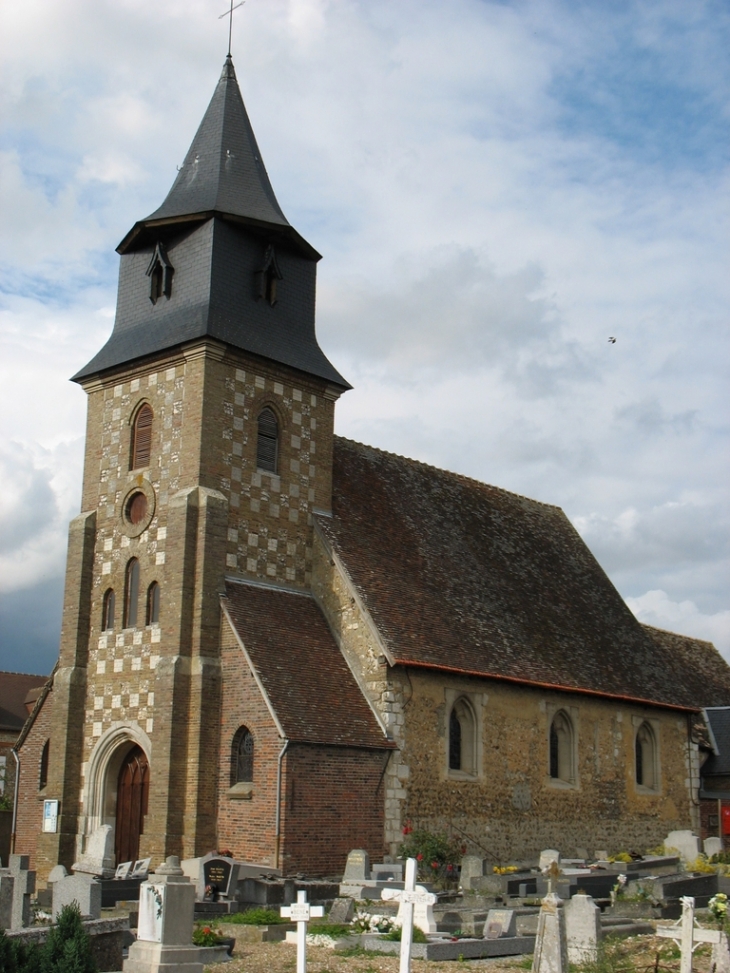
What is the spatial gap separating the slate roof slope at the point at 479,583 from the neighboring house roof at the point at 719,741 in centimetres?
275

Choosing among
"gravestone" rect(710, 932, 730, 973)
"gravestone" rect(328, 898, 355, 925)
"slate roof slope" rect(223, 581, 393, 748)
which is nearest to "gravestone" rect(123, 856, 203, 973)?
"gravestone" rect(328, 898, 355, 925)

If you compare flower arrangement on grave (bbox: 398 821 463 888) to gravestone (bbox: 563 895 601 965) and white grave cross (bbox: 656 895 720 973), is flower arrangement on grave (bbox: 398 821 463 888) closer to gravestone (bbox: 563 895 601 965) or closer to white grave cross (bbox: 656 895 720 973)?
gravestone (bbox: 563 895 601 965)

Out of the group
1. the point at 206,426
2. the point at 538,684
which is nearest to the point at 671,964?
the point at 538,684

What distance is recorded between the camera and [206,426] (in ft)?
81.2

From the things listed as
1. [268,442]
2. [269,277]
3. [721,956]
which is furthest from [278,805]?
[269,277]

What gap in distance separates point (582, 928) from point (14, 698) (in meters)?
47.4

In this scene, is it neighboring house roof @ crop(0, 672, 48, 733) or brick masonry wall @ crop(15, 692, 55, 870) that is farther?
neighboring house roof @ crop(0, 672, 48, 733)

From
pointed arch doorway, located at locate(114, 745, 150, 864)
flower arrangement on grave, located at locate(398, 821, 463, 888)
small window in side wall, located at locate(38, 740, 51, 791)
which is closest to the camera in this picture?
flower arrangement on grave, located at locate(398, 821, 463, 888)

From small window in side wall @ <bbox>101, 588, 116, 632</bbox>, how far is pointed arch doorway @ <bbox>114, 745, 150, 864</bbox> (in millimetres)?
2676

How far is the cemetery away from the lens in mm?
13562

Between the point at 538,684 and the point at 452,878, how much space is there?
5221 mm

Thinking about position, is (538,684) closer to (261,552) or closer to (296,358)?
(261,552)

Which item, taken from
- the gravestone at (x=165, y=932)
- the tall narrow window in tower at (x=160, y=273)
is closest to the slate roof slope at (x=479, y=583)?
the tall narrow window in tower at (x=160, y=273)

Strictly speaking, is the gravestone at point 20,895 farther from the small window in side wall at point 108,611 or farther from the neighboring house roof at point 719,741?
the neighboring house roof at point 719,741
